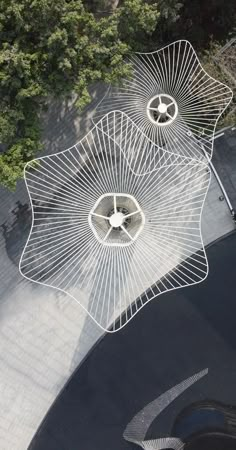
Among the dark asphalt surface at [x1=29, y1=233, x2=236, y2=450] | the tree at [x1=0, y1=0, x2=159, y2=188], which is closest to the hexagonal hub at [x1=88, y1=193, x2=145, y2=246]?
the tree at [x1=0, y1=0, x2=159, y2=188]

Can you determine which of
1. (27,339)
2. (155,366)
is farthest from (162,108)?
(27,339)

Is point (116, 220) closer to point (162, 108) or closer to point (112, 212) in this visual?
point (112, 212)

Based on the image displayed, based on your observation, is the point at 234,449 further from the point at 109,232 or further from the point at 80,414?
the point at 109,232

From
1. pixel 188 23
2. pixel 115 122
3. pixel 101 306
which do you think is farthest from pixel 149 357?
pixel 188 23

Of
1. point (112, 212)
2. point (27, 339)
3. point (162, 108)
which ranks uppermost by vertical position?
point (162, 108)

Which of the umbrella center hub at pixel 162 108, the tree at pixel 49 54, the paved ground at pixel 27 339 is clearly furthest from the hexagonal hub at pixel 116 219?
the paved ground at pixel 27 339

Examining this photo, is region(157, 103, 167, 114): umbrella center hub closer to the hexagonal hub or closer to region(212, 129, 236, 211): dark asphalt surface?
the hexagonal hub
